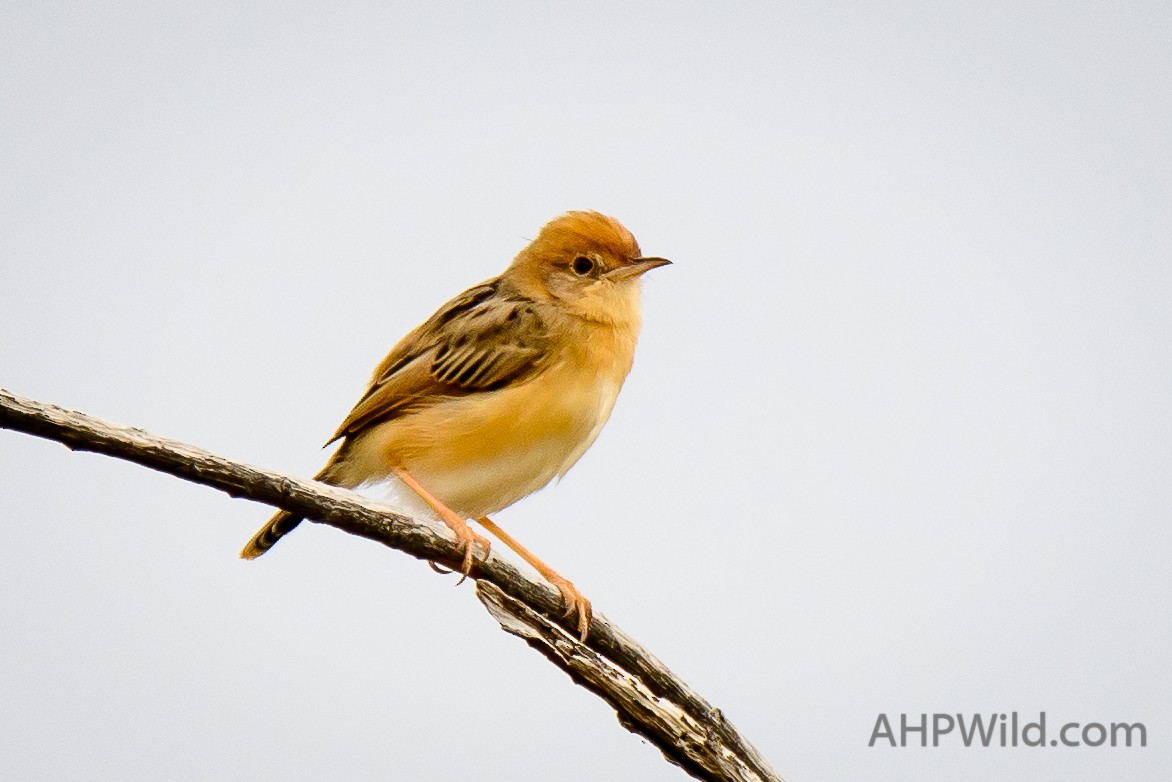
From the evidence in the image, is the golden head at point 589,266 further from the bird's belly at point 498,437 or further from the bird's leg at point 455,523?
the bird's leg at point 455,523

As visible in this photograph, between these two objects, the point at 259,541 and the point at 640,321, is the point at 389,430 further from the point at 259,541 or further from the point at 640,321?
the point at 640,321

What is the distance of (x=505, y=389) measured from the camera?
19.1 ft

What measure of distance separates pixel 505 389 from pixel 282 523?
1282 mm

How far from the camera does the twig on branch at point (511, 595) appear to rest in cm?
377

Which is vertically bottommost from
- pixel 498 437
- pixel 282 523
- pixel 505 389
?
pixel 282 523

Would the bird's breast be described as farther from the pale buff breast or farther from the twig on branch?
the twig on branch

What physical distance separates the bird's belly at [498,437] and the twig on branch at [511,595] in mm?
790

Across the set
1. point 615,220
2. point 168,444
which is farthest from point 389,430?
point 168,444

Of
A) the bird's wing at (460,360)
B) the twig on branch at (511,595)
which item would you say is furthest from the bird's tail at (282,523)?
the twig on branch at (511,595)

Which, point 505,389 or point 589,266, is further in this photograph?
point 589,266

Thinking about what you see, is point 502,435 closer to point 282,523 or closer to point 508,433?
point 508,433

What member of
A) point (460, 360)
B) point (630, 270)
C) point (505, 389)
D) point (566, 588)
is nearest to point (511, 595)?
point (566, 588)

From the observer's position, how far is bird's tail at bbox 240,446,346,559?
5895 mm

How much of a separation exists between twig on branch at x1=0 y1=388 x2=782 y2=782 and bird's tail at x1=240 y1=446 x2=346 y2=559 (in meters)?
1.28
